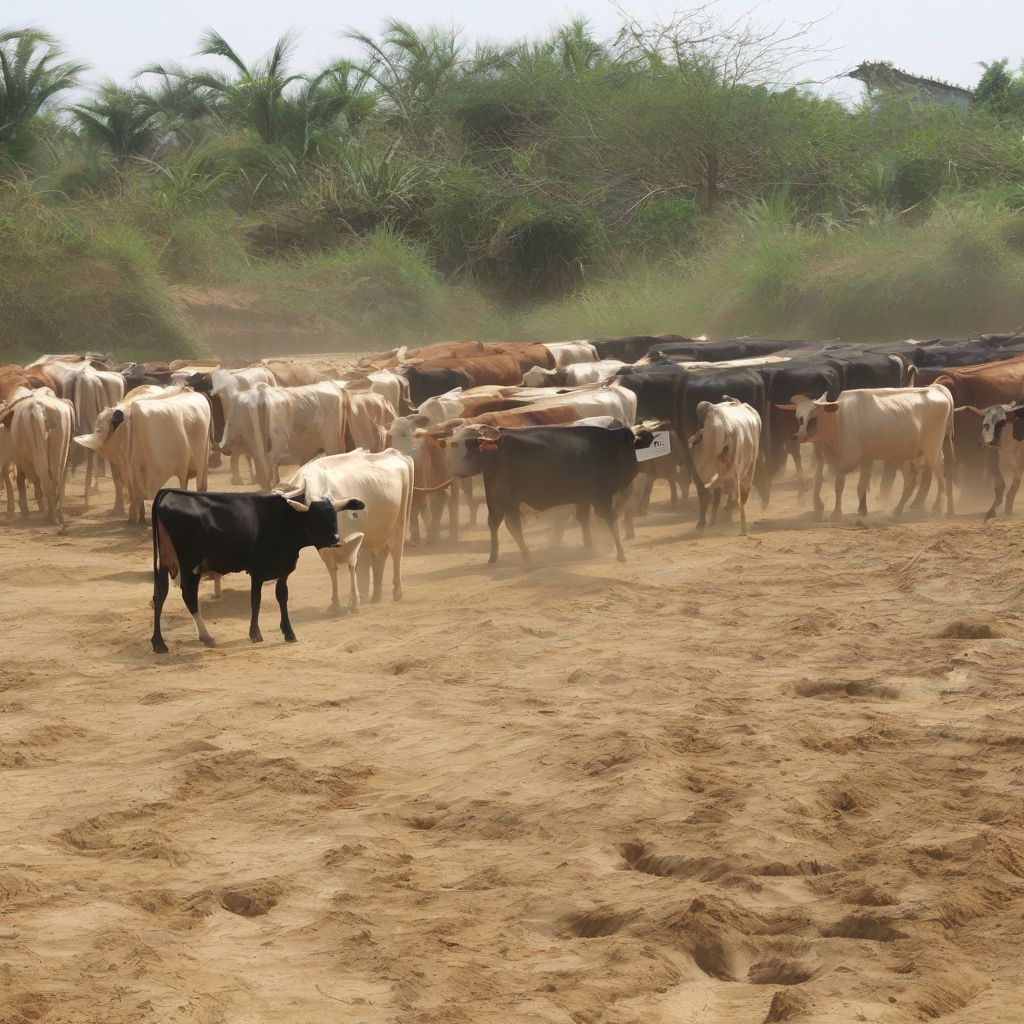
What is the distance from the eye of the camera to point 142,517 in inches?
558

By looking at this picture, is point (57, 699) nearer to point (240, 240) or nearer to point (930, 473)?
point (930, 473)

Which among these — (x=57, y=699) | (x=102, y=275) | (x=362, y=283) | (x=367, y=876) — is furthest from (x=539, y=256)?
(x=367, y=876)

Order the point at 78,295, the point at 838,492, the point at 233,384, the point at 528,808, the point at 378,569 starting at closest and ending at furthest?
the point at 528,808 < the point at 378,569 < the point at 838,492 < the point at 233,384 < the point at 78,295

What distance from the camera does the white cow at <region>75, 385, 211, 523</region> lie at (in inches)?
526

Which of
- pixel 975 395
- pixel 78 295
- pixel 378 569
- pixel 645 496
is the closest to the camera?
pixel 378 569

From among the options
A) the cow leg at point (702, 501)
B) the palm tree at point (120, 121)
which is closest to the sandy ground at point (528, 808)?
the cow leg at point (702, 501)

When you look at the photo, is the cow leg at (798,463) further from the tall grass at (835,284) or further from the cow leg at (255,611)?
the tall grass at (835,284)

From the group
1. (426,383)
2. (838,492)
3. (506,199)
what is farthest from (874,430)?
(506,199)

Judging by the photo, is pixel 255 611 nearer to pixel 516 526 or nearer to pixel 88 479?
pixel 516 526

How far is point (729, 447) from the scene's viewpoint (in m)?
13.0

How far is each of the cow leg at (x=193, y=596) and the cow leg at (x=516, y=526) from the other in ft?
10.9

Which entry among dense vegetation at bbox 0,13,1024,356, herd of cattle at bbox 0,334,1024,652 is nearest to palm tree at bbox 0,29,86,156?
dense vegetation at bbox 0,13,1024,356

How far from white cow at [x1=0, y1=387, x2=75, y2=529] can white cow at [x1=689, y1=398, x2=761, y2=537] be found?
648cm

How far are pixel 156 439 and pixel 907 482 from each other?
7431 mm
